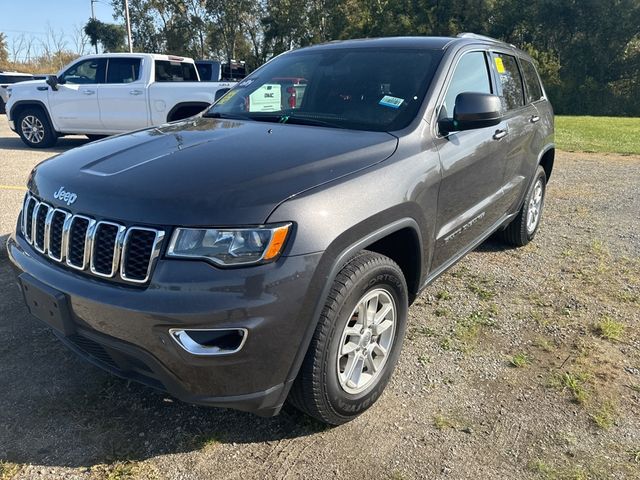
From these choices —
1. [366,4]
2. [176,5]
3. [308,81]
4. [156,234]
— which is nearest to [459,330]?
[308,81]

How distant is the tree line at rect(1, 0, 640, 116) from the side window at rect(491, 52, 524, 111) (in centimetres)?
2778

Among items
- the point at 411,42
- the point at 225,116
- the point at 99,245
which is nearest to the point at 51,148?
the point at 225,116

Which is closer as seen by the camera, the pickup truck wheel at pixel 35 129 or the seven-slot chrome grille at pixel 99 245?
the seven-slot chrome grille at pixel 99 245

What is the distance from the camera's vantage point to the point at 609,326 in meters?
3.50

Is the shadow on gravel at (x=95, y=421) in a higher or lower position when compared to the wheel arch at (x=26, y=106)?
lower

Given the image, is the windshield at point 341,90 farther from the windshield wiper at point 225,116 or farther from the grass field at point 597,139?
the grass field at point 597,139

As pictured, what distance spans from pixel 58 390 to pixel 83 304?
944 millimetres

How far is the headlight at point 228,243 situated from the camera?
6.57ft

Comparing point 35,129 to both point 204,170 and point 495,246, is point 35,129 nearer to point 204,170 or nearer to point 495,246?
point 495,246

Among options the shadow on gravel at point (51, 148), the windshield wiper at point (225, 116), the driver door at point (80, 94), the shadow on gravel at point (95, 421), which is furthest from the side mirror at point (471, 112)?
the shadow on gravel at point (51, 148)

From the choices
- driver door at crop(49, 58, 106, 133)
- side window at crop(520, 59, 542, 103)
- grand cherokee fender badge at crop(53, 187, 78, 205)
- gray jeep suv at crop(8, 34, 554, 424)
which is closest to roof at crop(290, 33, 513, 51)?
gray jeep suv at crop(8, 34, 554, 424)

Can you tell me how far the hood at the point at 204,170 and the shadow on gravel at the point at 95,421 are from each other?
1034 mm

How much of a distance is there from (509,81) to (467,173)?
151 centimetres

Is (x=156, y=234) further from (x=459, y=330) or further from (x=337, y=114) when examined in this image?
(x=459, y=330)
